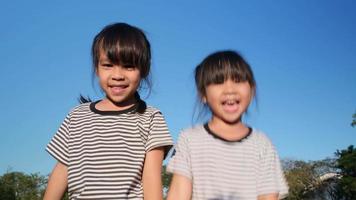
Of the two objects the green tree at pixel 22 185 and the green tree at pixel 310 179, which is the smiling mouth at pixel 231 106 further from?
the green tree at pixel 310 179

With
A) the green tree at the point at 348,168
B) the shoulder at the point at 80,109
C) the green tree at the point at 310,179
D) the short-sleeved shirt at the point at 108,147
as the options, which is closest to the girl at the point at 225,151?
the short-sleeved shirt at the point at 108,147

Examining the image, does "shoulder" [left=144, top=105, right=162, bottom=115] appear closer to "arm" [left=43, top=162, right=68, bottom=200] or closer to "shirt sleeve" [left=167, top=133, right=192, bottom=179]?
"shirt sleeve" [left=167, top=133, right=192, bottom=179]

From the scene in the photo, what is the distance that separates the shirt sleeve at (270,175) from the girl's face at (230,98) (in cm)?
36

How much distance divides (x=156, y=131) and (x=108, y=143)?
0.38 metres

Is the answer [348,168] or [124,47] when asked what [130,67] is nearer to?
[124,47]

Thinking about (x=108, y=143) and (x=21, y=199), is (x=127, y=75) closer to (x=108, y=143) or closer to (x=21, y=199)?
(x=108, y=143)

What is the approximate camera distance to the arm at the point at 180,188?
140 inches

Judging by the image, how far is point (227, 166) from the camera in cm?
362

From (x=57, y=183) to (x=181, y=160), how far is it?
1.03m

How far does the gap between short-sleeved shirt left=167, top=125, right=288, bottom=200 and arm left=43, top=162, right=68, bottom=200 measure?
864 mm

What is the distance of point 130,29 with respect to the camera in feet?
12.4

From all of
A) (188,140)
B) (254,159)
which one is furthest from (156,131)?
(254,159)

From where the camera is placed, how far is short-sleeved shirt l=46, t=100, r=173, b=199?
11.5 feet

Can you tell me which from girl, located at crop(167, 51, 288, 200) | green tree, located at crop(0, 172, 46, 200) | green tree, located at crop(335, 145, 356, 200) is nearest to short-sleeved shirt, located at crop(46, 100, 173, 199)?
girl, located at crop(167, 51, 288, 200)
